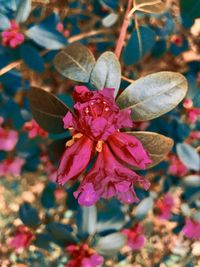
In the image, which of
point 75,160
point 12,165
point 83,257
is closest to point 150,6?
point 75,160

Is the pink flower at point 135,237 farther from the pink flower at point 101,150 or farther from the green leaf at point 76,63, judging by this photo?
the pink flower at point 101,150

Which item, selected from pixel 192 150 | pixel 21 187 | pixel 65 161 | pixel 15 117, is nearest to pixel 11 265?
pixel 21 187

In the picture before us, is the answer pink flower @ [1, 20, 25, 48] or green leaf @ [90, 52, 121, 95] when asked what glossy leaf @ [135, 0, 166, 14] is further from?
pink flower @ [1, 20, 25, 48]

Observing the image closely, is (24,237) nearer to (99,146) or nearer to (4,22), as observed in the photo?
(4,22)

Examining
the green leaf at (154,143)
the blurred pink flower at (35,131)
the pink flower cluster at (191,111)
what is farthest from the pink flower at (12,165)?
the green leaf at (154,143)

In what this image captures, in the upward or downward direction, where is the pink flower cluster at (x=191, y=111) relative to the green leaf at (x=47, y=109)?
downward

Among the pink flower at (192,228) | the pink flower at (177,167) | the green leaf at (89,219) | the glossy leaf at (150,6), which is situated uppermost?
the glossy leaf at (150,6)

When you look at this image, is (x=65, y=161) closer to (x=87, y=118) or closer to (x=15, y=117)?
(x=87, y=118)
